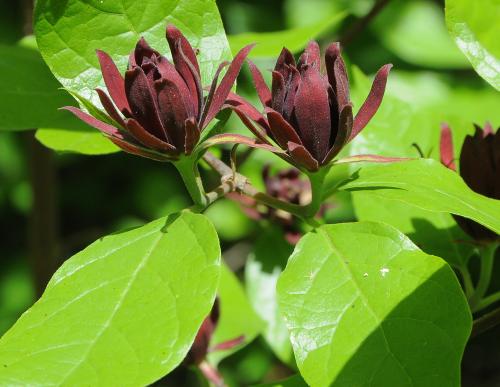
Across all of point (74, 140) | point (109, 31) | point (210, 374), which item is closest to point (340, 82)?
point (109, 31)

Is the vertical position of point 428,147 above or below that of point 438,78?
above

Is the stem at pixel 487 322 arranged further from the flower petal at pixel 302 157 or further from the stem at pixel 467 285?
the flower petal at pixel 302 157

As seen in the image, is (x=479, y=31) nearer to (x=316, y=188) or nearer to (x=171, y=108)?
(x=316, y=188)

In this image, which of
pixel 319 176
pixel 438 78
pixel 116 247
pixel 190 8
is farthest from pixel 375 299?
pixel 438 78

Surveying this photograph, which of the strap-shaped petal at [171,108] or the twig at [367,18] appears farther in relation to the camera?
the twig at [367,18]

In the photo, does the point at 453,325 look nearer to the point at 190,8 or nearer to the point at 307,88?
the point at 307,88

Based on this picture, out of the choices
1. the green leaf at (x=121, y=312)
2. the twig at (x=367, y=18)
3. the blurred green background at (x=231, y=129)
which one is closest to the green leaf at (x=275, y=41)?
the twig at (x=367, y=18)
